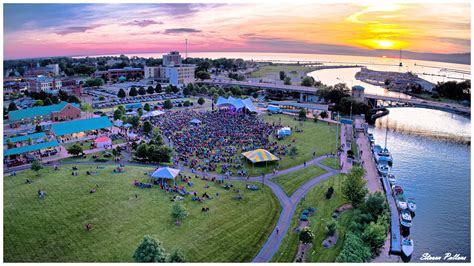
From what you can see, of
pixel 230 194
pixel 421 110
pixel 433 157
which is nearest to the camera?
pixel 230 194

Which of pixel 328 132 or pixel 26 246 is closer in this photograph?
pixel 26 246

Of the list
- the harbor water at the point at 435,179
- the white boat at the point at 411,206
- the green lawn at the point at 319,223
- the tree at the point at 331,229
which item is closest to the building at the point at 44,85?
the harbor water at the point at 435,179

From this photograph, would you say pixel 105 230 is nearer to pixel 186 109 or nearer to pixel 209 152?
pixel 209 152

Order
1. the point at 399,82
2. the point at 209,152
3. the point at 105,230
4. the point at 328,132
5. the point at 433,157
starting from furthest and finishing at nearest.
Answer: the point at 399,82 < the point at 328,132 < the point at 433,157 < the point at 209,152 < the point at 105,230

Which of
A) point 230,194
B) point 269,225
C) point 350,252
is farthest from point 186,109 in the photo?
point 350,252

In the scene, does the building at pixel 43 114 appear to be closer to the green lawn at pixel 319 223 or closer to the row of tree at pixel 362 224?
the green lawn at pixel 319 223

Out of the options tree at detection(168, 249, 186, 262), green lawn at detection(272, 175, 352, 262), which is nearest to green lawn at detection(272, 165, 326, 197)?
green lawn at detection(272, 175, 352, 262)

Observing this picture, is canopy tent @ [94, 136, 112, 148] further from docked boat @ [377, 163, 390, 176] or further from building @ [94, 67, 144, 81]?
building @ [94, 67, 144, 81]
